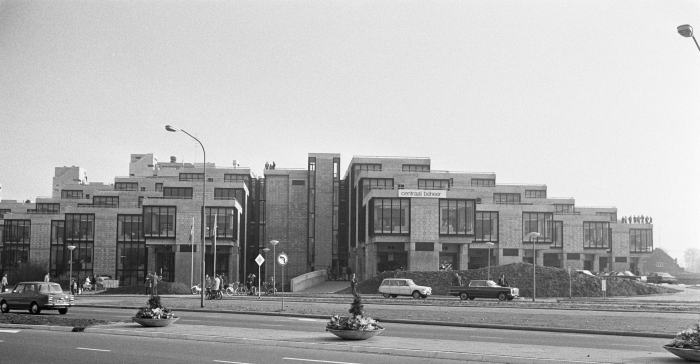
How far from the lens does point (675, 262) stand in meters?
174

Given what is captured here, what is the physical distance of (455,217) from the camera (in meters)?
82.5

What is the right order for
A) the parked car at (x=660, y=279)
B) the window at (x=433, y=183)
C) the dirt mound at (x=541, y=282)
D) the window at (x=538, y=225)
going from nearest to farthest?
the dirt mound at (x=541, y=282), the window at (x=433, y=183), the window at (x=538, y=225), the parked car at (x=660, y=279)

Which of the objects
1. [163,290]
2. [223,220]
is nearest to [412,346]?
[163,290]

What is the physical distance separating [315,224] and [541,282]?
156 ft

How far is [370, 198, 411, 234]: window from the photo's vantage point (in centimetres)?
8138

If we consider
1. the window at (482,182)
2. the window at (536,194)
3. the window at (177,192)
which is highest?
the window at (482,182)

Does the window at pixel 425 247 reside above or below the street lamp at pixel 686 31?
below

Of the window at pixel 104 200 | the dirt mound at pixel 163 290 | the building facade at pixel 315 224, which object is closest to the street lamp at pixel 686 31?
the dirt mound at pixel 163 290

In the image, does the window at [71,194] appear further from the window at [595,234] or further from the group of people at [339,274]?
the window at [595,234]

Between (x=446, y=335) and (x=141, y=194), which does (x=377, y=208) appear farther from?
(x=446, y=335)

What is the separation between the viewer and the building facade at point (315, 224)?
8250 cm

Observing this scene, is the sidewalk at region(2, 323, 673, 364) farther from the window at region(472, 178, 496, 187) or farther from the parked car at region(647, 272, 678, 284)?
the window at region(472, 178, 496, 187)

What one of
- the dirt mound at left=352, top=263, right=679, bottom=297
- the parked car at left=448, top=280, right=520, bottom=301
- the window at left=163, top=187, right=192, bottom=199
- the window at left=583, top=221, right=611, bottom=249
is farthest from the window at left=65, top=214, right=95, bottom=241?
the window at left=583, top=221, right=611, bottom=249

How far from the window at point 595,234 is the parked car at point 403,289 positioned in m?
54.8
